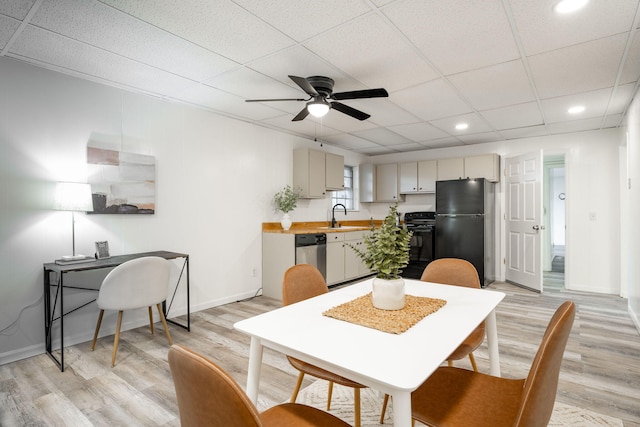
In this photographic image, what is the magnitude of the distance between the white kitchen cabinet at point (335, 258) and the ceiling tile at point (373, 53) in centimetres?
244

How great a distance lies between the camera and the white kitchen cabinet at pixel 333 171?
17.6 ft

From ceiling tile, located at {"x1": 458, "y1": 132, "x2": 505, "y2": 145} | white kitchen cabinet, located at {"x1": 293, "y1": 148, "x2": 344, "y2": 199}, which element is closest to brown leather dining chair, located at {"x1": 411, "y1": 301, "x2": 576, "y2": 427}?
white kitchen cabinet, located at {"x1": 293, "y1": 148, "x2": 344, "y2": 199}

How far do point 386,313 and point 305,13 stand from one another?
181 cm

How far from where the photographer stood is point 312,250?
4.59 m

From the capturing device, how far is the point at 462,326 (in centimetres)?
140

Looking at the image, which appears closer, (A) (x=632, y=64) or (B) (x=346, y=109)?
(A) (x=632, y=64)

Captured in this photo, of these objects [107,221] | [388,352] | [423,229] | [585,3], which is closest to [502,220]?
[423,229]

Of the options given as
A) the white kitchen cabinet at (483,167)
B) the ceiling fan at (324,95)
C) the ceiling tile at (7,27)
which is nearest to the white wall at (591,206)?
the white kitchen cabinet at (483,167)

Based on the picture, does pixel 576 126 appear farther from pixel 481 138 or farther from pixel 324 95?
pixel 324 95

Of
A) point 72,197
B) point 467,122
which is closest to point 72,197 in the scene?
point 72,197

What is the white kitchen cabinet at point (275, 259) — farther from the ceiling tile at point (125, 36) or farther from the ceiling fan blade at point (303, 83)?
the ceiling tile at point (125, 36)

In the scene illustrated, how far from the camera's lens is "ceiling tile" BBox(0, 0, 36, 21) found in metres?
1.93

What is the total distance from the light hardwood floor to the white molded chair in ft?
0.89

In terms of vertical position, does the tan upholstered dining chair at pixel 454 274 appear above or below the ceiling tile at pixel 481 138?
below
